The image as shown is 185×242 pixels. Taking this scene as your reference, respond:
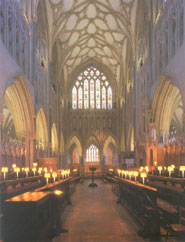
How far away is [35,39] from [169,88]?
11.6 metres

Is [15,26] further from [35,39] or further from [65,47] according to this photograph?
[65,47]

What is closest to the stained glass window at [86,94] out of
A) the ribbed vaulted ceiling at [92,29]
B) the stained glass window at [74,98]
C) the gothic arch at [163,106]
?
the stained glass window at [74,98]

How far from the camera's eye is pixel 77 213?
9.42 meters

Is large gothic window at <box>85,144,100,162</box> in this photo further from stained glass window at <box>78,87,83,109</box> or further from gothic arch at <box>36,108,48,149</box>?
gothic arch at <box>36,108,48,149</box>

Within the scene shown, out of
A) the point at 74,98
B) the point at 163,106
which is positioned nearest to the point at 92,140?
the point at 74,98

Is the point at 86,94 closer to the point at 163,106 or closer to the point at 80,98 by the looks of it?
the point at 80,98

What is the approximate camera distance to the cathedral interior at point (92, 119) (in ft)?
21.7

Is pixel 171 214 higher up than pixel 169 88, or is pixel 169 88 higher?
pixel 169 88

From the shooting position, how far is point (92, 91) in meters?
39.8

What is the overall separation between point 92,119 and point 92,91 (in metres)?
4.11

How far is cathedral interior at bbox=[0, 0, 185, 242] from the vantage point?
6609mm

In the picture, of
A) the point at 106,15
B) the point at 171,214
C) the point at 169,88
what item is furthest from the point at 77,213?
the point at 106,15

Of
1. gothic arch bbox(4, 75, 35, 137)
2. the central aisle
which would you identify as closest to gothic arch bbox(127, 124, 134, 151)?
gothic arch bbox(4, 75, 35, 137)

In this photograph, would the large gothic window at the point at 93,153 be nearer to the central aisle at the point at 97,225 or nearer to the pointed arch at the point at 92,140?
the pointed arch at the point at 92,140
